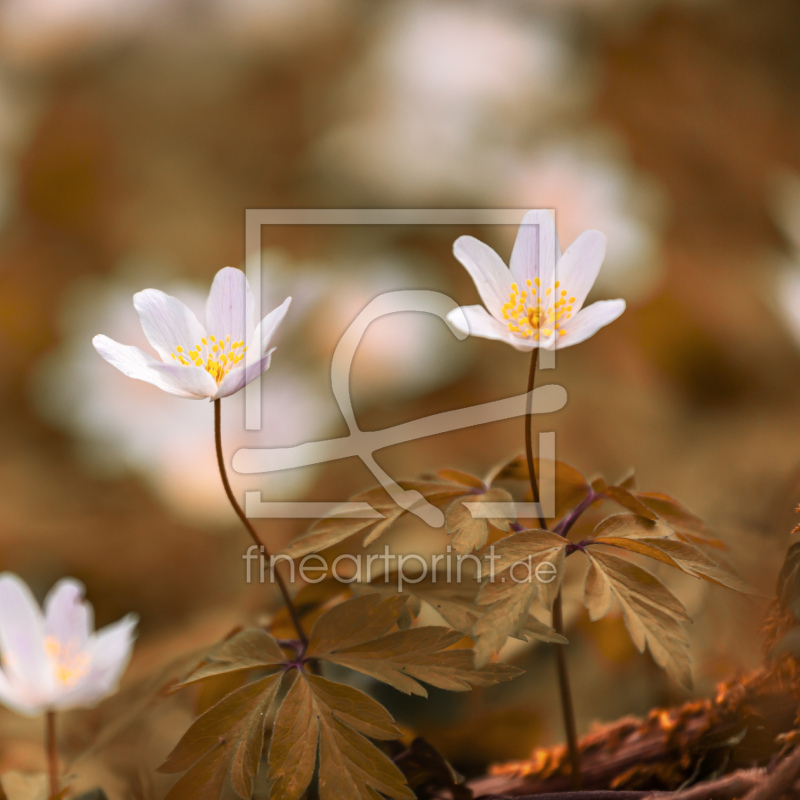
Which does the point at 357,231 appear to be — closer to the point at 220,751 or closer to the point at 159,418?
the point at 159,418

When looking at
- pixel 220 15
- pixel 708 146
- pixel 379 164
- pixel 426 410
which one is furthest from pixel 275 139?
pixel 708 146

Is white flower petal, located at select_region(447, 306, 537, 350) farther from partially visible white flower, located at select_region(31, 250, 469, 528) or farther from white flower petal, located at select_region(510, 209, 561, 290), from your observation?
partially visible white flower, located at select_region(31, 250, 469, 528)

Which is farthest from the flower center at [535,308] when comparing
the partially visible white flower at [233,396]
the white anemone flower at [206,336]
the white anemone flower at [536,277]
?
the partially visible white flower at [233,396]

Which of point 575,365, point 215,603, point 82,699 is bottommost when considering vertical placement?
point 215,603

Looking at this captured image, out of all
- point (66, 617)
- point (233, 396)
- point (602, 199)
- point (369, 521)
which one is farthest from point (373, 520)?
point (602, 199)

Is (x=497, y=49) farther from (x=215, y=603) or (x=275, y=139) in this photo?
(x=215, y=603)

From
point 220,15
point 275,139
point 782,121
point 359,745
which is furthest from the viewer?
point 220,15
